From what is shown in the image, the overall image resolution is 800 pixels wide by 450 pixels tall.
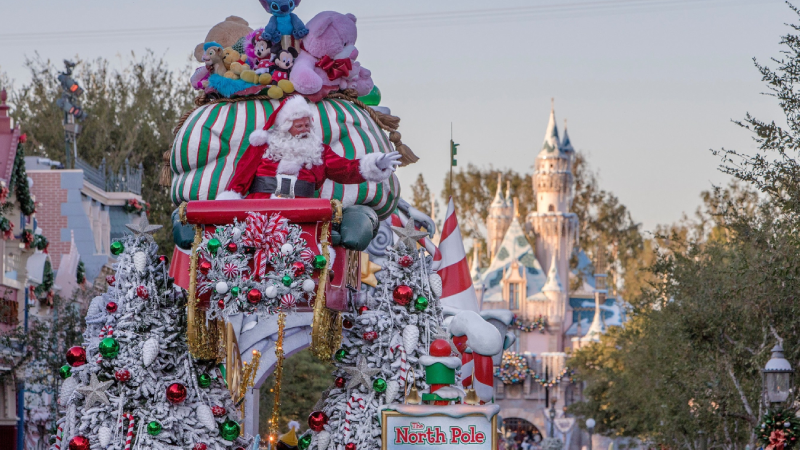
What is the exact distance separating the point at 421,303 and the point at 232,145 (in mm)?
2322

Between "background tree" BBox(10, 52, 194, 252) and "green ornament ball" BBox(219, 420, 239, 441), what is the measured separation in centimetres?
2354

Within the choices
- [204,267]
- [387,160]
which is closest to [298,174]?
[387,160]

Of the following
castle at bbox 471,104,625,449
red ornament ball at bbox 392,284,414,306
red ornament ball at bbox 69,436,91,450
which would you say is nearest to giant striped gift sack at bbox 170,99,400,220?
red ornament ball at bbox 392,284,414,306

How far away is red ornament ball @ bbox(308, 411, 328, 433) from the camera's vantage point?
12.9 metres

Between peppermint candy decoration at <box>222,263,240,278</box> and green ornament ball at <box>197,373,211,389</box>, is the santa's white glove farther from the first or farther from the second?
green ornament ball at <box>197,373,211,389</box>

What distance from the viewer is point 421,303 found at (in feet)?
42.6

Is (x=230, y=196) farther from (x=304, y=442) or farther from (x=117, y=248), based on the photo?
(x=304, y=442)

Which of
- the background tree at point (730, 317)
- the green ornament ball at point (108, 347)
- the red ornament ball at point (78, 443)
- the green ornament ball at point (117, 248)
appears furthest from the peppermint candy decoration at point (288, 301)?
the background tree at point (730, 317)

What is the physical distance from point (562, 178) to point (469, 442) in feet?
197

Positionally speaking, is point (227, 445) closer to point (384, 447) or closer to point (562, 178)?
point (384, 447)

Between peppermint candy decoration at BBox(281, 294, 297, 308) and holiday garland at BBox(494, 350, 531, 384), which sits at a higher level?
peppermint candy decoration at BBox(281, 294, 297, 308)

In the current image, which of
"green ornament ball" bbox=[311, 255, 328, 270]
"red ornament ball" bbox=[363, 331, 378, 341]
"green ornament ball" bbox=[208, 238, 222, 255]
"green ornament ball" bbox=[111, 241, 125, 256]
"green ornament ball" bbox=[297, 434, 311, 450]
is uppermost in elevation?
"green ornament ball" bbox=[111, 241, 125, 256]

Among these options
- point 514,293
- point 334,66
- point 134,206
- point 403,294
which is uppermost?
point 134,206

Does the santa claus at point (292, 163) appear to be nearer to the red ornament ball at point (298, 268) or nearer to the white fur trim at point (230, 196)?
the white fur trim at point (230, 196)
